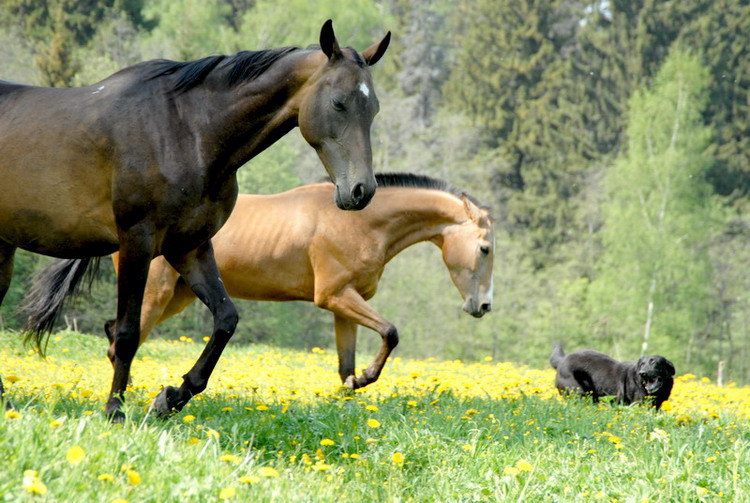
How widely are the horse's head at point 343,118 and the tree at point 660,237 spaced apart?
32541mm

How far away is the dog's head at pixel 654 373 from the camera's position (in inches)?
348

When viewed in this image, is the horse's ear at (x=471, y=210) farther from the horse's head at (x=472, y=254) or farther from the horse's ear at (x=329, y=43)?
the horse's ear at (x=329, y=43)

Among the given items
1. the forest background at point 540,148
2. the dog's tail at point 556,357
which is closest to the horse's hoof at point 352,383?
the dog's tail at point 556,357

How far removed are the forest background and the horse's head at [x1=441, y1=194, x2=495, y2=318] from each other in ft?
56.9

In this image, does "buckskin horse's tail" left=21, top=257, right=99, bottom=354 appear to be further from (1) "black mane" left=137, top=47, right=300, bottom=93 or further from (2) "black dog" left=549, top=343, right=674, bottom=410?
(2) "black dog" left=549, top=343, right=674, bottom=410

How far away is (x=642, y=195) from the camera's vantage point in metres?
37.9

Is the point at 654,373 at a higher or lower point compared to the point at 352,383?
higher

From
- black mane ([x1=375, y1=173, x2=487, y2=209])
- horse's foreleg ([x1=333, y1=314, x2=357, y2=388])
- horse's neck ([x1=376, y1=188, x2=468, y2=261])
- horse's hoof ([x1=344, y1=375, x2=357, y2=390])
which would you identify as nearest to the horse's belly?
horse's hoof ([x1=344, y1=375, x2=357, y2=390])

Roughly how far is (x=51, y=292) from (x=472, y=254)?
3.85 m

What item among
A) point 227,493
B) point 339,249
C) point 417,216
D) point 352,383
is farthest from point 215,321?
point 417,216

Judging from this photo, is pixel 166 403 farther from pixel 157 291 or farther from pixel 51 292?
pixel 51 292

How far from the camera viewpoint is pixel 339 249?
8.81m

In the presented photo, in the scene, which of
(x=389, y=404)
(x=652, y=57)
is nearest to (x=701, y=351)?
(x=652, y=57)

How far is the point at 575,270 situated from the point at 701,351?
22.3 feet
